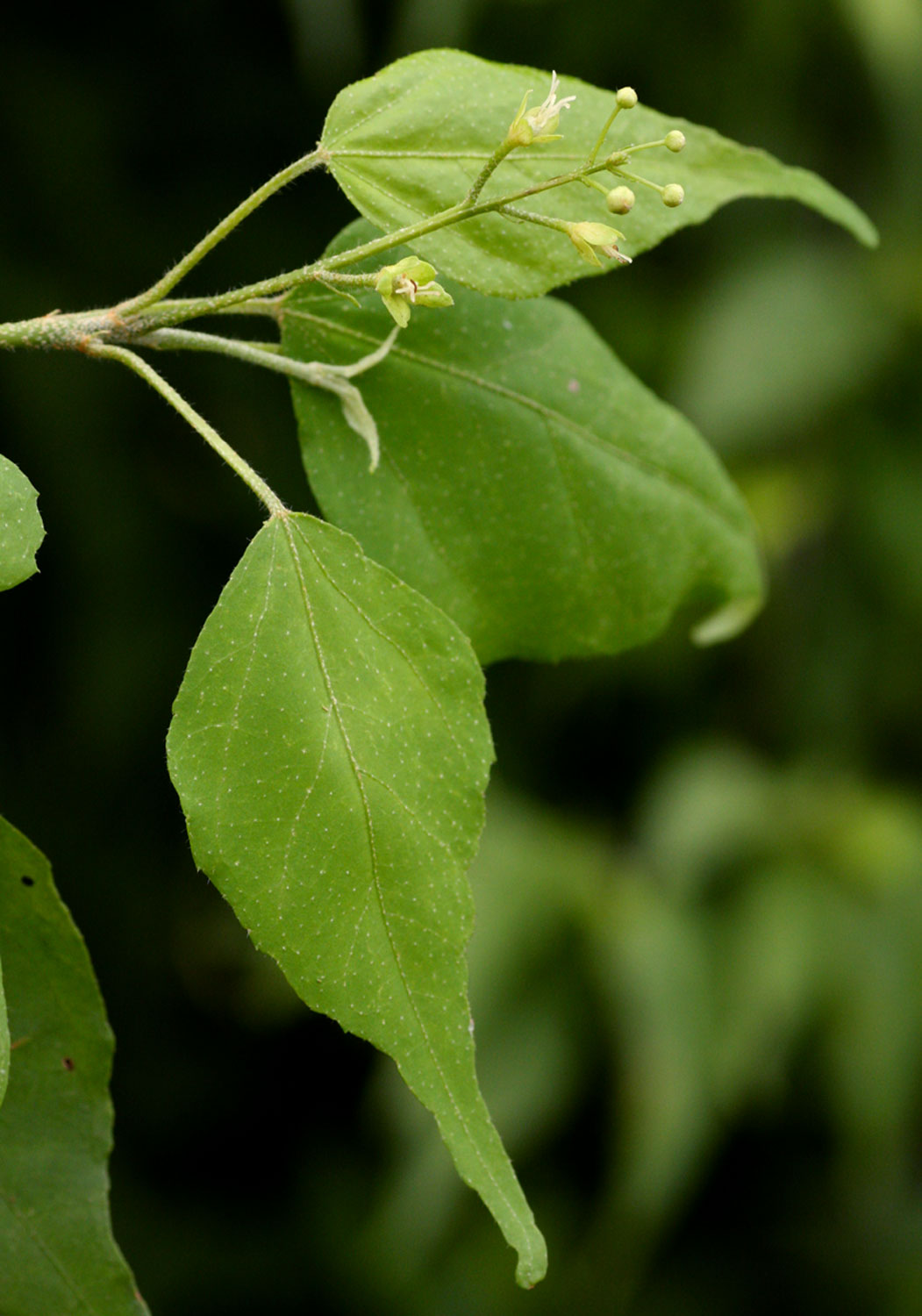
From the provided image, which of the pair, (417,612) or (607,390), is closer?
(417,612)

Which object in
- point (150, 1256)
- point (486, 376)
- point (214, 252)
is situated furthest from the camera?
point (150, 1256)

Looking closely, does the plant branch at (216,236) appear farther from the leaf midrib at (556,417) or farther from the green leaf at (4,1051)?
the green leaf at (4,1051)

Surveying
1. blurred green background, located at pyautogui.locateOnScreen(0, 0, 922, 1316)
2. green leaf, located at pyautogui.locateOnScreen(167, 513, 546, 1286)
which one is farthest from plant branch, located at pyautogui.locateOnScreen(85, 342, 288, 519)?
blurred green background, located at pyautogui.locateOnScreen(0, 0, 922, 1316)

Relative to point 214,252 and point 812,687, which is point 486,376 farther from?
point 812,687

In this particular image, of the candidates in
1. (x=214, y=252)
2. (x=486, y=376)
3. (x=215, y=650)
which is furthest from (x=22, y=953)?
(x=214, y=252)

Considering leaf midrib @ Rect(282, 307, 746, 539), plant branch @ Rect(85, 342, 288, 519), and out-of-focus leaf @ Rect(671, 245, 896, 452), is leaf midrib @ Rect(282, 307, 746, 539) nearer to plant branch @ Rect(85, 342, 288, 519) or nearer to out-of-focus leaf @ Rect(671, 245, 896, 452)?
plant branch @ Rect(85, 342, 288, 519)

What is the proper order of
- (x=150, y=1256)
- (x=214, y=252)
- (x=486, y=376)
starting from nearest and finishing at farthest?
1. (x=486, y=376)
2. (x=214, y=252)
3. (x=150, y=1256)
